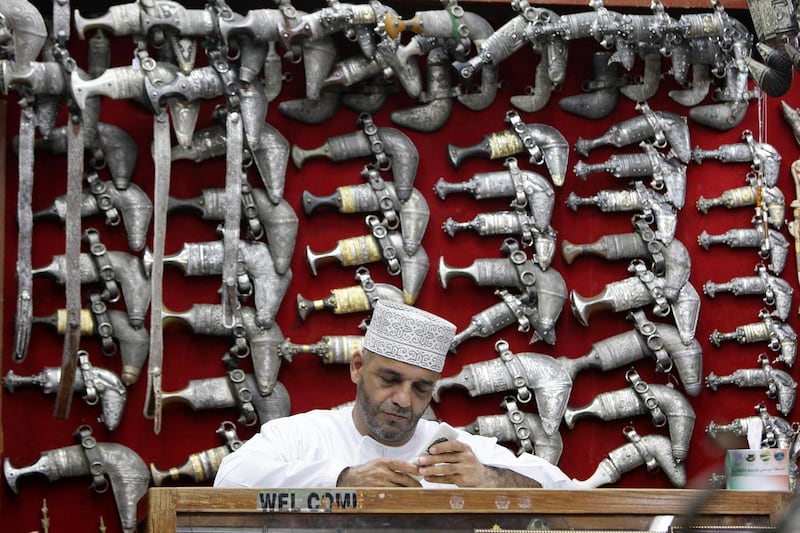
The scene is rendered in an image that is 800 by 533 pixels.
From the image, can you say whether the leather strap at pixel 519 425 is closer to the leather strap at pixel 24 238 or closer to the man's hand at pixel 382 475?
the man's hand at pixel 382 475

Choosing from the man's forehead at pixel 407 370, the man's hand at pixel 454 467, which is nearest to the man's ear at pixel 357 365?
the man's forehead at pixel 407 370

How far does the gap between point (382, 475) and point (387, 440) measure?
666 millimetres

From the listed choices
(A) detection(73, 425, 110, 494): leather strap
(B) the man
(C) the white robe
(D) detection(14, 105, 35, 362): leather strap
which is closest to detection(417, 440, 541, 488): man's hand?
(B) the man

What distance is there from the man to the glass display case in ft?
0.93

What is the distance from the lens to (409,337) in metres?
3.24

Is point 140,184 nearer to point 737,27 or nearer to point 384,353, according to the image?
point 384,353

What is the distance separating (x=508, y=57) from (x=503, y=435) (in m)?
1.24

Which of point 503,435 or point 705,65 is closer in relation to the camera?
point 503,435

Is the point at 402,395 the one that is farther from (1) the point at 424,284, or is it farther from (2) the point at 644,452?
(2) the point at 644,452

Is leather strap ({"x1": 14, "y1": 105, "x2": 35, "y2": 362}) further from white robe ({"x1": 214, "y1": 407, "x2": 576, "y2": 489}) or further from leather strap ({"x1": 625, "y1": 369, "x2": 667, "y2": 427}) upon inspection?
leather strap ({"x1": 625, "y1": 369, "x2": 667, "y2": 427})

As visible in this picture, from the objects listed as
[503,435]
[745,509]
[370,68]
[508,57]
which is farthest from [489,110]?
[745,509]

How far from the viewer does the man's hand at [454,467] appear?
2811 mm

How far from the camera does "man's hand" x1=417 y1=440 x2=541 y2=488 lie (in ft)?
9.22

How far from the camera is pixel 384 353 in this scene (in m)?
3.24
